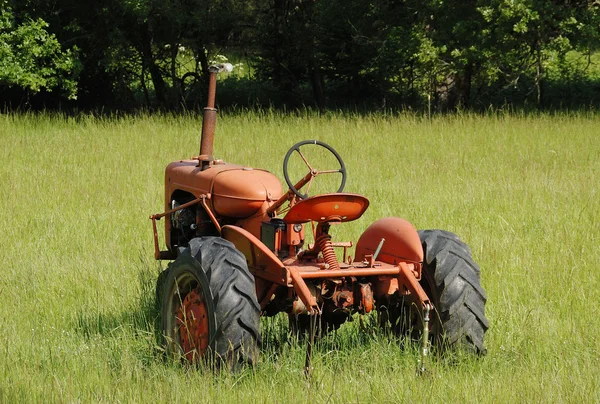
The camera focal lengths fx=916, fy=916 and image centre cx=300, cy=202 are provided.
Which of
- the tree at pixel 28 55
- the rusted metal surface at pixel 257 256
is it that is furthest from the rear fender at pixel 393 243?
the tree at pixel 28 55

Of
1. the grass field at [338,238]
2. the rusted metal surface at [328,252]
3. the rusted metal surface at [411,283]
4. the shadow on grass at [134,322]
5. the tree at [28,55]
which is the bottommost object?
the shadow on grass at [134,322]

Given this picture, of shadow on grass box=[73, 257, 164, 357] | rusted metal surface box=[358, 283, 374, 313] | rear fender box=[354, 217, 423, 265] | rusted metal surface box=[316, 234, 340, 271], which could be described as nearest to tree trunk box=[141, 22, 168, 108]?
shadow on grass box=[73, 257, 164, 357]

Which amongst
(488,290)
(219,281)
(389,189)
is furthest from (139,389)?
(389,189)

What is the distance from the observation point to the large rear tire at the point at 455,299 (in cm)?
473

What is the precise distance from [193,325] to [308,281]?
64 centimetres

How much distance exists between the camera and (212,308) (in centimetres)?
442

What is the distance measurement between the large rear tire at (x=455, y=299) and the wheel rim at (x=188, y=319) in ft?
3.97

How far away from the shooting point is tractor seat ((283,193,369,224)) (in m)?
4.65

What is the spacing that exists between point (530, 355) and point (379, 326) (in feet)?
2.79

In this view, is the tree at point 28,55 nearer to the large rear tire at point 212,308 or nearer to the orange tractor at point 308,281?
the orange tractor at point 308,281

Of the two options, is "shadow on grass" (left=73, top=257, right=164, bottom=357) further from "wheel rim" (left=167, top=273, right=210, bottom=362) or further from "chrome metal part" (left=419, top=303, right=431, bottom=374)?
"chrome metal part" (left=419, top=303, right=431, bottom=374)

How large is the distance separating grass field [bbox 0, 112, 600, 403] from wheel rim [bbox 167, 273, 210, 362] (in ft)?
0.44

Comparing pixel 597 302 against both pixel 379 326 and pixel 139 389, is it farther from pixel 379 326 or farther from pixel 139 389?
pixel 139 389

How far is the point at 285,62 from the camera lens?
2488 centimetres
